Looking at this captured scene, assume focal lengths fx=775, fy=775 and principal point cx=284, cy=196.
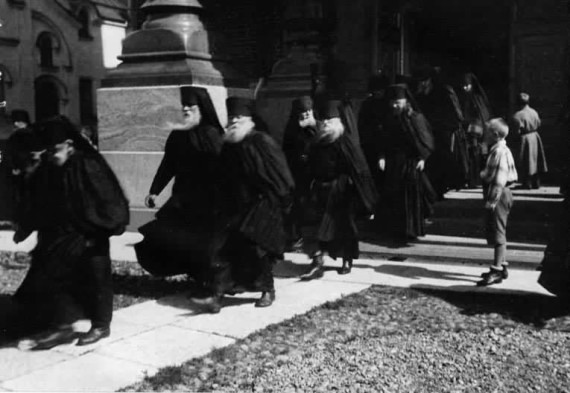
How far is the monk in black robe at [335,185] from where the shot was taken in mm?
8156

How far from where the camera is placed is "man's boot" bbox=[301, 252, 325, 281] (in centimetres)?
817

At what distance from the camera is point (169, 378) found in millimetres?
4918

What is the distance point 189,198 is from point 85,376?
273cm

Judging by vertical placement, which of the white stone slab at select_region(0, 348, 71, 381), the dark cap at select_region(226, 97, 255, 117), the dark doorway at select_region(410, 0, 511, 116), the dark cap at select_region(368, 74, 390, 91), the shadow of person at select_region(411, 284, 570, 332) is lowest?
the shadow of person at select_region(411, 284, 570, 332)

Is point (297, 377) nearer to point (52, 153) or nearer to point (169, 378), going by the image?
point (169, 378)

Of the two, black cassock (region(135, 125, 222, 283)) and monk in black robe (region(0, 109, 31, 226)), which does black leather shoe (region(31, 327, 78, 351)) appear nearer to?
black cassock (region(135, 125, 222, 283))

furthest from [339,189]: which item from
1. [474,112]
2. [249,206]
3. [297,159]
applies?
[474,112]

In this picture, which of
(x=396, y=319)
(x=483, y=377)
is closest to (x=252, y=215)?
(x=396, y=319)

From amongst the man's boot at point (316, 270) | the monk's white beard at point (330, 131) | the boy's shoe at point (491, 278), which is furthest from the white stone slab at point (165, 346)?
the boy's shoe at point (491, 278)

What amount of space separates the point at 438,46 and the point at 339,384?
1416cm

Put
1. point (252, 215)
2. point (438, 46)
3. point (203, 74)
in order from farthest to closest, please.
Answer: point (438, 46), point (203, 74), point (252, 215)

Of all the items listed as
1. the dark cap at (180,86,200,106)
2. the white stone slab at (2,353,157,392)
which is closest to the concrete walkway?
the white stone slab at (2,353,157,392)

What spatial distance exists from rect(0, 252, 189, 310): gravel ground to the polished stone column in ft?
6.71

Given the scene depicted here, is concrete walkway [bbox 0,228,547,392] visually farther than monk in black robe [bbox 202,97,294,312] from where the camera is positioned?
No
